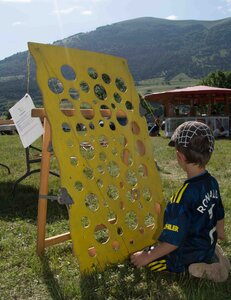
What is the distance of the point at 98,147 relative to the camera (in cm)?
336

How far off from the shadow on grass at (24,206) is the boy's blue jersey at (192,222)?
2171mm

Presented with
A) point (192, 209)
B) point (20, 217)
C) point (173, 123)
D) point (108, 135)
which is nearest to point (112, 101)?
point (108, 135)

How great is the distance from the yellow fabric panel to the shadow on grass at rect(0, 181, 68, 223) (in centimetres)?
107

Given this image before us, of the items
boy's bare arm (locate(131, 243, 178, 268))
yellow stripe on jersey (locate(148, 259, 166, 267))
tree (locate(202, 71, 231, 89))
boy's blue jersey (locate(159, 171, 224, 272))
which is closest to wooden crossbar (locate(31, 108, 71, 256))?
boy's bare arm (locate(131, 243, 178, 268))

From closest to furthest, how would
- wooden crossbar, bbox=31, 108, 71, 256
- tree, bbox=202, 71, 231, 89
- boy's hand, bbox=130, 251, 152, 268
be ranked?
boy's hand, bbox=130, 251, 152, 268
wooden crossbar, bbox=31, 108, 71, 256
tree, bbox=202, 71, 231, 89

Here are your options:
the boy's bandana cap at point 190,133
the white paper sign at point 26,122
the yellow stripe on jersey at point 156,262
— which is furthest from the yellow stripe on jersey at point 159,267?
the white paper sign at point 26,122

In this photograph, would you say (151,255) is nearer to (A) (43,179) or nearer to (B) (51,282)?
(B) (51,282)

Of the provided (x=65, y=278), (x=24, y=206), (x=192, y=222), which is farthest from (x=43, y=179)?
(x=24, y=206)

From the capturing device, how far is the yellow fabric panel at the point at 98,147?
3.03 meters

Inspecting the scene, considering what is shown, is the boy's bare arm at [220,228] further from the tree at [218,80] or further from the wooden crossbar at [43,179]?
the tree at [218,80]

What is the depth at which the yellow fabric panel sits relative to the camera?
3.03 meters

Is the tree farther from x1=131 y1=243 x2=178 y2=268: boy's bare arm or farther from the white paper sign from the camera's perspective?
x1=131 y1=243 x2=178 y2=268: boy's bare arm

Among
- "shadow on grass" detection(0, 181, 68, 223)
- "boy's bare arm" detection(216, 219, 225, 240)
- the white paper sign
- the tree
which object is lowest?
the tree

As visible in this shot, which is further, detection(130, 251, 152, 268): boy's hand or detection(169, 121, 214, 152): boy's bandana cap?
detection(130, 251, 152, 268): boy's hand
